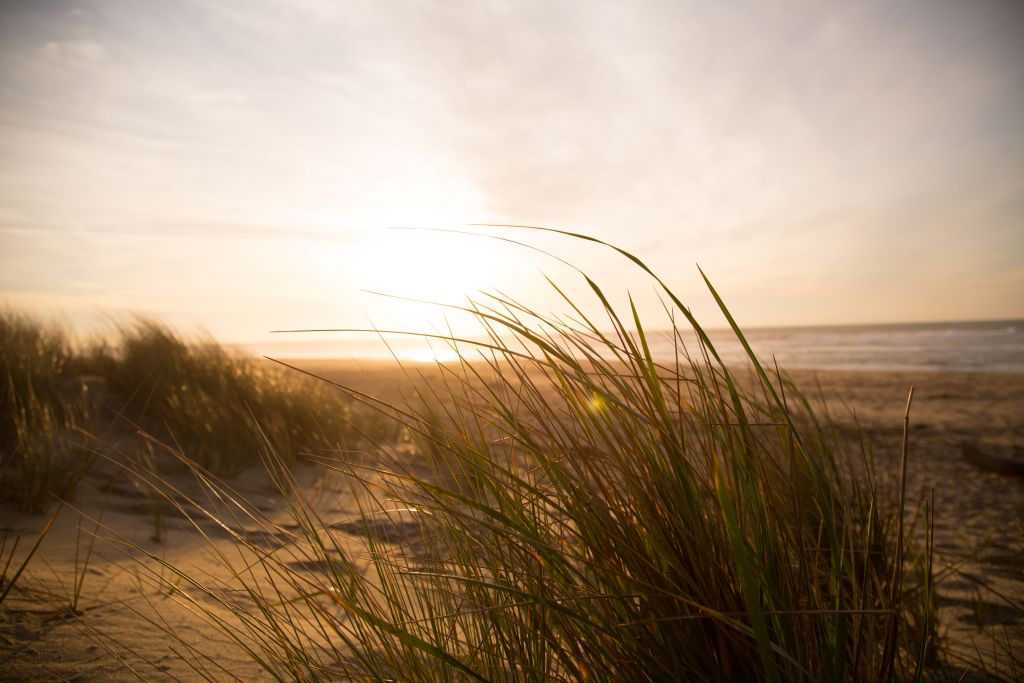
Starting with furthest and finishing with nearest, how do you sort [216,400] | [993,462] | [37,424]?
1. [993,462]
2. [216,400]
3. [37,424]

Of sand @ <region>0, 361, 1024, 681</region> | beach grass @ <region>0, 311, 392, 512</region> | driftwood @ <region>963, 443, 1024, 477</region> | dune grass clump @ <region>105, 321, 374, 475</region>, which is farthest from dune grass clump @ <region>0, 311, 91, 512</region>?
driftwood @ <region>963, 443, 1024, 477</region>

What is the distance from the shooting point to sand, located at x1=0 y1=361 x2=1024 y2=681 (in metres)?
1.41

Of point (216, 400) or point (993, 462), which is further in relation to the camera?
point (993, 462)

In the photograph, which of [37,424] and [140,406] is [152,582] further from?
[140,406]

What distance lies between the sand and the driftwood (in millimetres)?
70

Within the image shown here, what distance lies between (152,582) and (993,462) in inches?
271

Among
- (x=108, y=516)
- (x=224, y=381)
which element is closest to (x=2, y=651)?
(x=108, y=516)

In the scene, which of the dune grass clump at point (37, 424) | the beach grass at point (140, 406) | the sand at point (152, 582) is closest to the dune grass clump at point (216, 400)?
the beach grass at point (140, 406)

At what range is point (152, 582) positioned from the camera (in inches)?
77.3

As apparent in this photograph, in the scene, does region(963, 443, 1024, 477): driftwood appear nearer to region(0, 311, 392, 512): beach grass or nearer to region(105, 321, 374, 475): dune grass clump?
region(0, 311, 392, 512): beach grass

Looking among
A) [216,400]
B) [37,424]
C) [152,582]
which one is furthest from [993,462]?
[37,424]

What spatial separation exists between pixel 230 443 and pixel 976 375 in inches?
778

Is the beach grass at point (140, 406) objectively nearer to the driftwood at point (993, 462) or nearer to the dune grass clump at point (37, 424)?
the dune grass clump at point (37, 424)

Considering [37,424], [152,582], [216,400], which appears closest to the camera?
[152,582]
